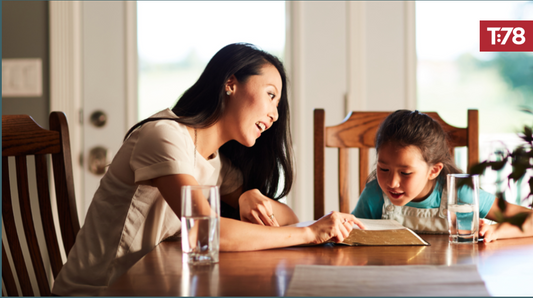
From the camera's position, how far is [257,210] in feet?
3.44

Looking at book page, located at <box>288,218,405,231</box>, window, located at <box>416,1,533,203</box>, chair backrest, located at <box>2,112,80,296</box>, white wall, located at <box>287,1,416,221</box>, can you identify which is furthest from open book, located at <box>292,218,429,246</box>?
window, located at <box>416,1,533,203</box>

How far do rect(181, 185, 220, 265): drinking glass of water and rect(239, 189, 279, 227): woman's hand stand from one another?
12.8 inches

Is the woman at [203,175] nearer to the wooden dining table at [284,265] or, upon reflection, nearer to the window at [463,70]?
the wooden dining table at [284,265]

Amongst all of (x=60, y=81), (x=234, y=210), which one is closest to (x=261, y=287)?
(x=234, y=210)

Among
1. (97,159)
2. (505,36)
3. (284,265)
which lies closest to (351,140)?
(284,265)

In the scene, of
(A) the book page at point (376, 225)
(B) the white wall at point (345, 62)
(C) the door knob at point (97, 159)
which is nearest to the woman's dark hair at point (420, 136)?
(A) the book page at point (376, 225)

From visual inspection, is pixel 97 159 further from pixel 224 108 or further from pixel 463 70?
pixel 463 70

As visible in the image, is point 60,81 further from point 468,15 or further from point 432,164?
point 468,15

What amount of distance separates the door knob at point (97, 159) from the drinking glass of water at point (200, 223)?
1533mm

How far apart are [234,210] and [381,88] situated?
113cm

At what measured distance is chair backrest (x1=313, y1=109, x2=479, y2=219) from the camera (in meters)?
1.38

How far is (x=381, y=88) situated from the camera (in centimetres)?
212

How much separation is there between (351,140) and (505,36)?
3.77 feet

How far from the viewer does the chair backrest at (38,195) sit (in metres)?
1.05
